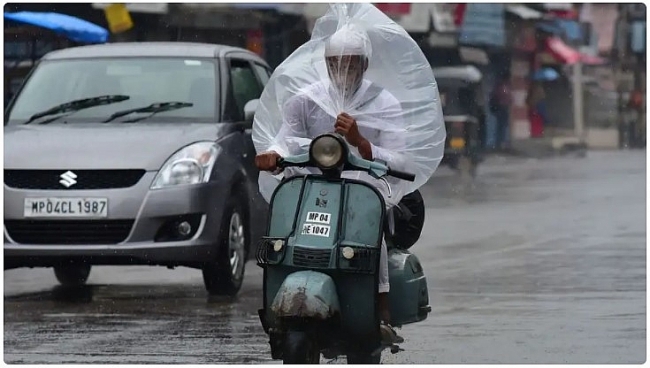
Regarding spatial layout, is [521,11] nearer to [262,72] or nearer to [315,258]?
[262,72]

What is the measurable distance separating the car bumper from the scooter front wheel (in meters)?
4.17

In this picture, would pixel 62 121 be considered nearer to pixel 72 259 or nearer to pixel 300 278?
pixel 72 259

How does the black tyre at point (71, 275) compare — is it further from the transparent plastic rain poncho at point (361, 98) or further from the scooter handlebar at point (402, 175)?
the scooter handlebar at point (402, 175)

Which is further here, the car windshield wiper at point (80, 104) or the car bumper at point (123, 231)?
the car windshield wiper at point (80, 104)

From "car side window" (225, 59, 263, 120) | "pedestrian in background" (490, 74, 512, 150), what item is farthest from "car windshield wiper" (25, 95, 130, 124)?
"pedestrian in background" (490, 74, 512, 150)

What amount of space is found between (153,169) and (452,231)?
5.93 m

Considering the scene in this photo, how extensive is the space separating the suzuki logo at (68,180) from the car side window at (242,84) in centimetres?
138

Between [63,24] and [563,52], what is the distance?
30583mm

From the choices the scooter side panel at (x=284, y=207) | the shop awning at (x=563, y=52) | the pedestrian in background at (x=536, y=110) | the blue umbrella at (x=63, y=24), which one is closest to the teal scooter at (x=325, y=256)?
the scooter side panel at (x=284, y=207)

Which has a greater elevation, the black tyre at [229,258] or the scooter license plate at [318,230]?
the scooter license plate at [318,230]

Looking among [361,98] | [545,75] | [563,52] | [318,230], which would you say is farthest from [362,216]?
[563,52]

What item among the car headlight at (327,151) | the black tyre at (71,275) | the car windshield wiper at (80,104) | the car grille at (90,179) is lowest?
the black tyre at (71,275)

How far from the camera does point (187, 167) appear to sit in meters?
10.8

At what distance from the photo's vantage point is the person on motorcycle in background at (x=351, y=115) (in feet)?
22.5
